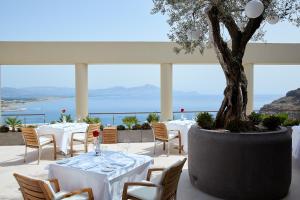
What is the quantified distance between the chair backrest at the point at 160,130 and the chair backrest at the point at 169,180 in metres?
3.81

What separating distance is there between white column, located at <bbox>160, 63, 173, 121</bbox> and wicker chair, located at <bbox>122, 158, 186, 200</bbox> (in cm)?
669

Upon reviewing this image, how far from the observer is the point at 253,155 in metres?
4.28

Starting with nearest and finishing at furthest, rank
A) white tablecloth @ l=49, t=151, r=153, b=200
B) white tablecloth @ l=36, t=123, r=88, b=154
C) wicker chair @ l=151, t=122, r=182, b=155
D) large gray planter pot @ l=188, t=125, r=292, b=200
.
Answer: white tablecloth @ l=49, t=151, r=153, b=200, large gray planter pot @ l=188, t=125, r=292, b=200, white tablecloth @ l=36, t=123, r=88, b=154, wicker chair @ l=151, t=122, r=182, b=155

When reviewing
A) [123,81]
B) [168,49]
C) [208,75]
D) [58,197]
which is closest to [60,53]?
[168,49]

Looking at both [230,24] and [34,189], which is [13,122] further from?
[230,24]

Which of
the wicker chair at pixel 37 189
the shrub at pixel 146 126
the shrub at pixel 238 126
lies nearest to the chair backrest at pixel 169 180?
the wicker chair at pixel 37 189

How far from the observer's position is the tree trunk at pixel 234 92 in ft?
16.5

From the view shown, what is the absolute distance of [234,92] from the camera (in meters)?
5.08

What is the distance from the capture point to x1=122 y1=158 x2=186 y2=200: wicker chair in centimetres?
338

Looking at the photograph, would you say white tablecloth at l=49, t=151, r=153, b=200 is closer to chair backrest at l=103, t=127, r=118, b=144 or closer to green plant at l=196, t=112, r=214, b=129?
green plant at l=196, t=112, r=214, b=129

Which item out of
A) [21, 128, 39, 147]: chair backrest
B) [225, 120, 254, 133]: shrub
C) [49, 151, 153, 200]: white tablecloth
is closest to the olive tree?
[225, 120, 254, 133]: shrub

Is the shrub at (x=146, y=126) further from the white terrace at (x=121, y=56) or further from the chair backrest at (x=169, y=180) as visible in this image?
the chair backrest at (x=169, y=180)

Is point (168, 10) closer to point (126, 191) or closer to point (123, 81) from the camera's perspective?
point (126, 191)

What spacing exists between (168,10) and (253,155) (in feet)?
10.1
